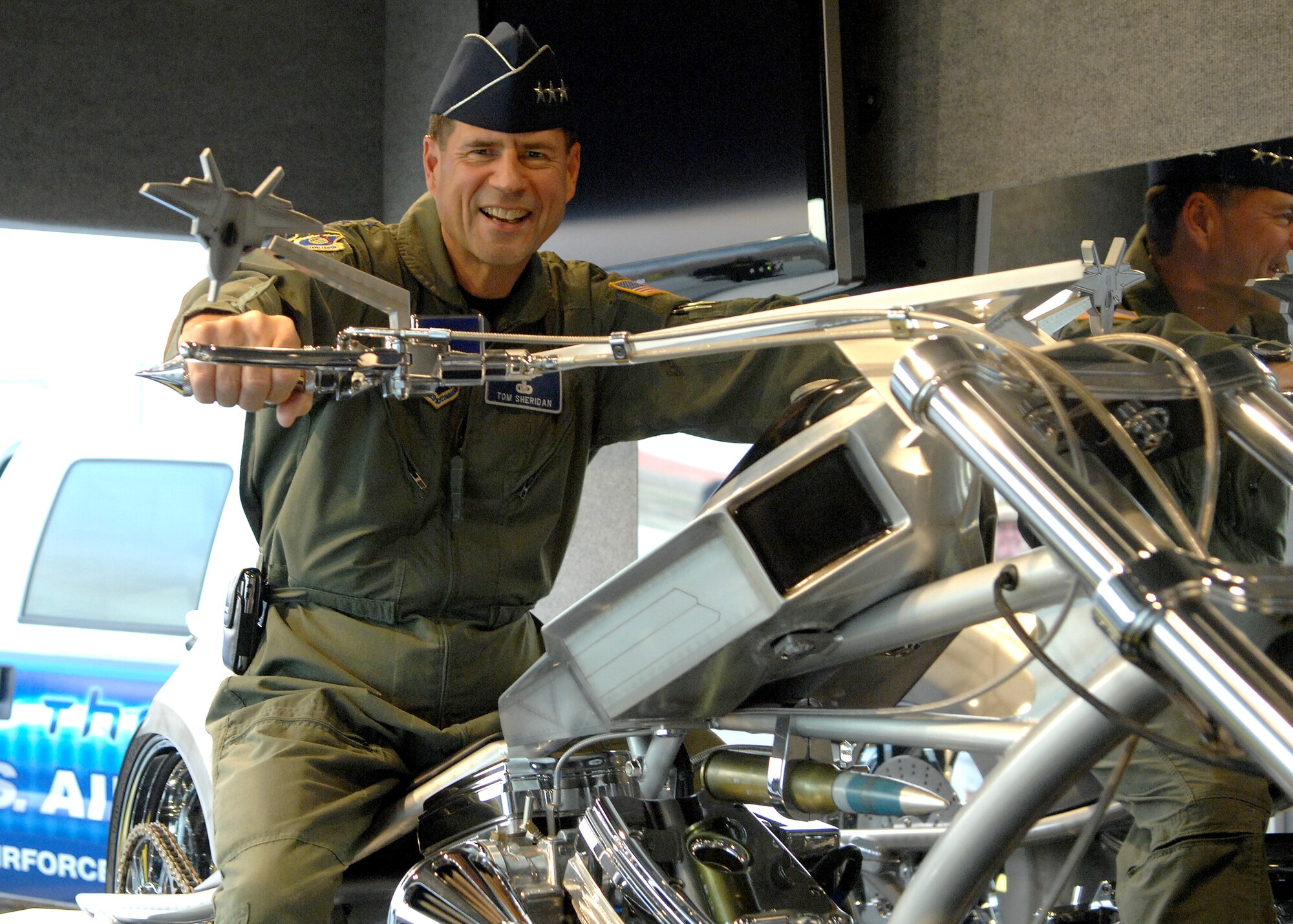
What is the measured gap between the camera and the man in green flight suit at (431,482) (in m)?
1.19

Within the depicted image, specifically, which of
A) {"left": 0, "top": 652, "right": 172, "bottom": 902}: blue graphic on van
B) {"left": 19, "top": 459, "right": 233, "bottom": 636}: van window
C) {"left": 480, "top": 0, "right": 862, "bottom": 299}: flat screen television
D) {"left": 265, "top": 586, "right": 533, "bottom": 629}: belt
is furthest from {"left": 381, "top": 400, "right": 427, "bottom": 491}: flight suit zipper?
{"left": 19, "top": 459, "right": 233, "bottom": 636}: van window

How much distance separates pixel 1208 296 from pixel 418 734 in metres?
1.14

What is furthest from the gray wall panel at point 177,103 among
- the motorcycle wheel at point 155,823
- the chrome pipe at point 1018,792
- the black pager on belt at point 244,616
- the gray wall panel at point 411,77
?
the chrome pipe at point 1018,792

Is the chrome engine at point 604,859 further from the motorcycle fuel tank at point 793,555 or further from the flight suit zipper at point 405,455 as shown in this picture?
the flight suit zipper at point 405,455

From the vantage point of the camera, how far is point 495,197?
1.42 metres

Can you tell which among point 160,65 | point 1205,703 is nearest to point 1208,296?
point 1205,703

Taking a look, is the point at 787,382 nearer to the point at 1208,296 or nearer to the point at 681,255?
the point at 1208,296

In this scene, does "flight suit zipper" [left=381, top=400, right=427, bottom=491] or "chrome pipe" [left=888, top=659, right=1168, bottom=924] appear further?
"flight suit zipper" [left=381, top=400, right=427, bottom=491]

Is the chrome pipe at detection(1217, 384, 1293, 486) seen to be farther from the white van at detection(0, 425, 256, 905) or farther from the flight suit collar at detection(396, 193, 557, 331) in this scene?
the white van at detection(0, 425, 256, 905)

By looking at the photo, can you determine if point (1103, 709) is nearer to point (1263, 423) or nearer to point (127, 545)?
point (1263, 423)

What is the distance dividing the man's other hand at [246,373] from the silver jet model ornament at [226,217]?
0.33 feet

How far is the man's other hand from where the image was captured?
905 mm

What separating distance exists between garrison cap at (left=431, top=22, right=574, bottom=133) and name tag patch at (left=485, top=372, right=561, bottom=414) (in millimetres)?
280

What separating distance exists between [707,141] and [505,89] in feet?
3.47
